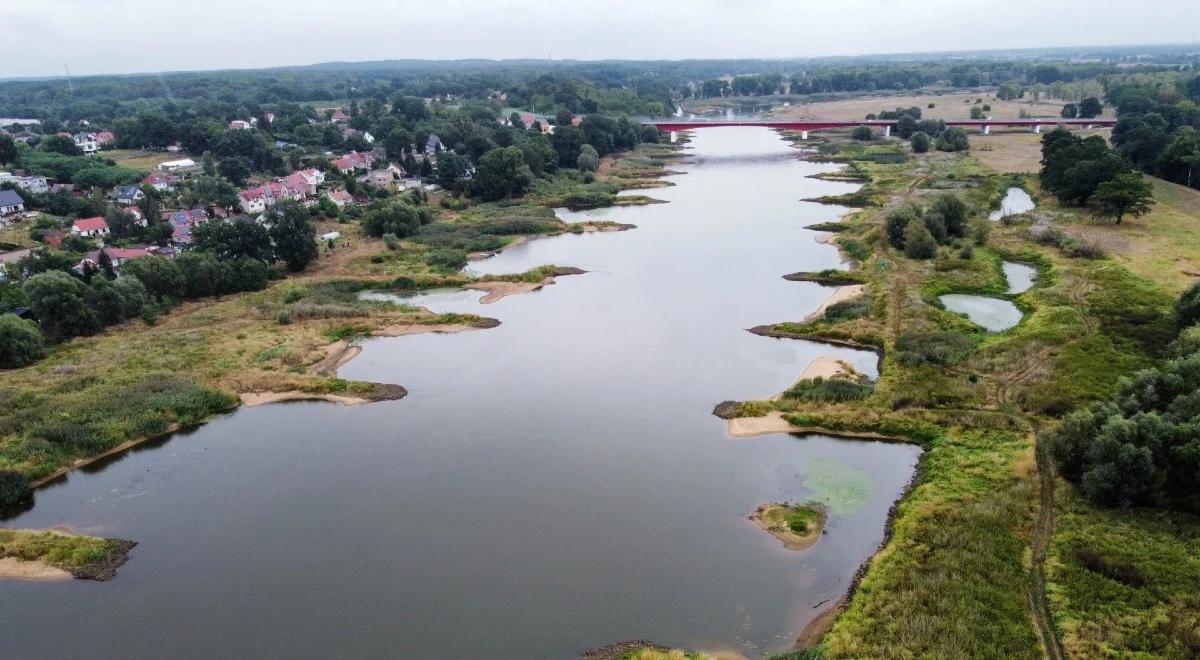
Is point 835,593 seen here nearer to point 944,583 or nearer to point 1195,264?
point 944,583

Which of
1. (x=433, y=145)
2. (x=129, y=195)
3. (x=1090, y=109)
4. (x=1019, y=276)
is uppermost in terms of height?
(x=1090, y=109)

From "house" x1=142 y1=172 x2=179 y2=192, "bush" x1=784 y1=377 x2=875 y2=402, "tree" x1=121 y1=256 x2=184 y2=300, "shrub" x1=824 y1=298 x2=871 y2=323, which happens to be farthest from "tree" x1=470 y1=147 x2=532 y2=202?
"bush" x1=784 y1=377 x2=875 y2=402

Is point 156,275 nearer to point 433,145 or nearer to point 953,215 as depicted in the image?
point 953,215

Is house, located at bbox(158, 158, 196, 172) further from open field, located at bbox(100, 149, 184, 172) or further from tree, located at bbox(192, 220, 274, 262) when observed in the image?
tree, located at bbox(192, 220, 274, 262)

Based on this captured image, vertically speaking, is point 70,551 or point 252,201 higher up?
point 252,201

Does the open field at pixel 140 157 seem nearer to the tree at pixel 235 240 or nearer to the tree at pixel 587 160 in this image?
the tree at pixel 235 240

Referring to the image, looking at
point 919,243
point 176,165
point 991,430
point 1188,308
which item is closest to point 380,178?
point 176,165
